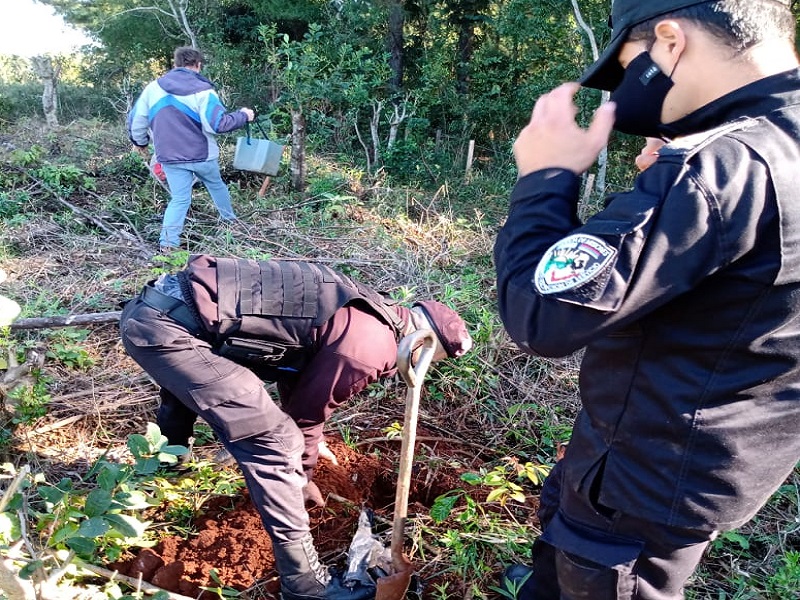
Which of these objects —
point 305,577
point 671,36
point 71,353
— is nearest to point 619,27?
point 671,36

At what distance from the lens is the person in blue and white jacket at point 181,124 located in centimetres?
539

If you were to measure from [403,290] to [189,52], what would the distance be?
11.1 ft

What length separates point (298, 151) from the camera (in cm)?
703

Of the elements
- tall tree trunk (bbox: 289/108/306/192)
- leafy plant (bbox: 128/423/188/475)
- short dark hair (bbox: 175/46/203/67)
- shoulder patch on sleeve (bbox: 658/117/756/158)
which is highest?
short dark hair (bbox: 175/46/203/67)

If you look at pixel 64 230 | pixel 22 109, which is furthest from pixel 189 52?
pixel 22 109

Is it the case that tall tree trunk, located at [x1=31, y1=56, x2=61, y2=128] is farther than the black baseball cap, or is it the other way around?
tall tree trunk, located at [x1=31, y1=56, x2=61, y2=128]

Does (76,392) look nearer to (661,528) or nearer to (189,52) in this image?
(661,528)

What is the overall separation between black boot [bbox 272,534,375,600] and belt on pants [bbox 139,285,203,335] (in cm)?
81

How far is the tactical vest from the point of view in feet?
6.72

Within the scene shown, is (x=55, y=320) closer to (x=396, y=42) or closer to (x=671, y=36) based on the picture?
(x=671, y=36)

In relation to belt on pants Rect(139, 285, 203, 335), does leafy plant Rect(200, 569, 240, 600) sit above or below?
below

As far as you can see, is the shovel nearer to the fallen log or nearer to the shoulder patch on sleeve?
the shoulder patch on sleeve

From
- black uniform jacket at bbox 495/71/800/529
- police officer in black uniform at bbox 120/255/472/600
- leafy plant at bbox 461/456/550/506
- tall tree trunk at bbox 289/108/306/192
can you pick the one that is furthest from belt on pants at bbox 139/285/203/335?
tall tree trunk at bbox 289/108/306/192

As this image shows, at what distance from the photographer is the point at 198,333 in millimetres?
2096
